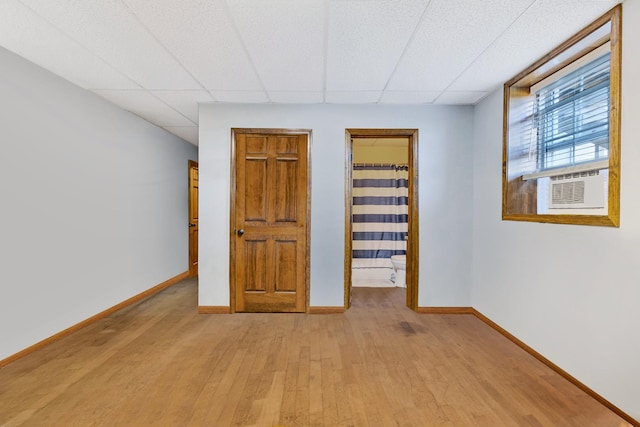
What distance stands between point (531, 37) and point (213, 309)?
3663mm

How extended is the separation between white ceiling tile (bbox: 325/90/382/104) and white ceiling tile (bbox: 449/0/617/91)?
2.57ft

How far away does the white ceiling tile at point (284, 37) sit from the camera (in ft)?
5.77

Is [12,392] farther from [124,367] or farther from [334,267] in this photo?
[334,267]

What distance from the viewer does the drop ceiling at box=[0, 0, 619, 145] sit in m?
1.76

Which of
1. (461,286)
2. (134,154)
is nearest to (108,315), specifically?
(134,154)

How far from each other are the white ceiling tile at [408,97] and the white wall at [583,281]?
1.99 feet

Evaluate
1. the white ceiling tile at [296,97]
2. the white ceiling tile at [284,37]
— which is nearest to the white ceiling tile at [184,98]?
the white ceiling tile at [296,97]

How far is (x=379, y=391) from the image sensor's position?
1.90 m

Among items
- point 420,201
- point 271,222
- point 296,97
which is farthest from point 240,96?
point 420,201

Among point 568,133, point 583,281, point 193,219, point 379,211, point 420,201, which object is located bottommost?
point 583,281

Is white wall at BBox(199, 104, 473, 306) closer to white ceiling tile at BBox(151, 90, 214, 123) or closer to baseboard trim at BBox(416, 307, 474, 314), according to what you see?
baseboard trim at BBox(416, 307, 474, 314)

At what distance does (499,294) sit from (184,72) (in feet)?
11.4

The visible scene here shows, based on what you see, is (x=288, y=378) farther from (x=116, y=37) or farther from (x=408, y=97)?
(x=408, y=97)

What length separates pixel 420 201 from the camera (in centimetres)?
336
